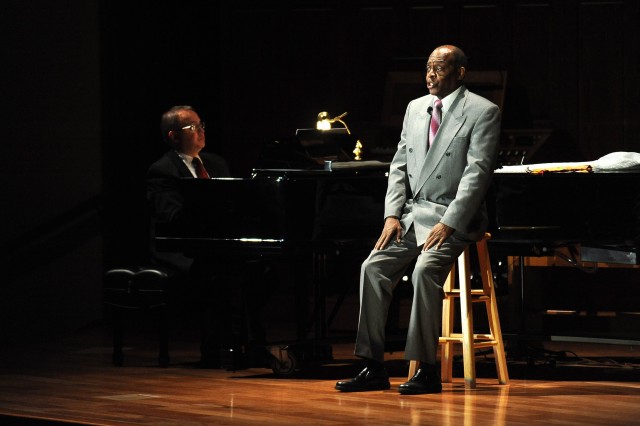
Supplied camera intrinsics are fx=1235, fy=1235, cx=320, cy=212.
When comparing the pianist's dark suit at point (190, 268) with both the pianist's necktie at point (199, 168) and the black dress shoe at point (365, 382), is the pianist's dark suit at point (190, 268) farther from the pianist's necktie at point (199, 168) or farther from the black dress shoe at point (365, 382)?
the black dress shoe at point (365, 382)

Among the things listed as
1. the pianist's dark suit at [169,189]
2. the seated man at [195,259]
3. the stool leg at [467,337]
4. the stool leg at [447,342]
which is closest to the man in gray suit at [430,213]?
the stool leg at [467,337]

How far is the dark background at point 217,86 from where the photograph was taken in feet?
24.4

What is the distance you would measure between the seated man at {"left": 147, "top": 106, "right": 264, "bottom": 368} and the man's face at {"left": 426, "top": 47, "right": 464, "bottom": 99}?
140 cm

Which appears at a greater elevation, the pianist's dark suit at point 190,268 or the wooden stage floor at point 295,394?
the pianist's dark suit at point 190,268

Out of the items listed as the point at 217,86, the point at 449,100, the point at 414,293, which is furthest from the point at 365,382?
the point at 217,86

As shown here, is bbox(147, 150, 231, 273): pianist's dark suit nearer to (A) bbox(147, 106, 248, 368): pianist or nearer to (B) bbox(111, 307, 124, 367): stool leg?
(A) bbox(147, 106, 248, 368): pianist

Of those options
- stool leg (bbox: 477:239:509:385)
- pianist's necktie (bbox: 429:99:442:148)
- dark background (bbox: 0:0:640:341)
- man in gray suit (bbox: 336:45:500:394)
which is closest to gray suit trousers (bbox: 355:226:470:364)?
man in gray suit (bbox: 336:45:500:394)

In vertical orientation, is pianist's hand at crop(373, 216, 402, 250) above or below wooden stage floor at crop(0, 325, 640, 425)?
above

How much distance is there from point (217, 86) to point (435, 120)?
3.67 metres

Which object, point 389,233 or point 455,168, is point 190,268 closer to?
point 389,233

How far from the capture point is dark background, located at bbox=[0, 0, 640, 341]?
7.44 m

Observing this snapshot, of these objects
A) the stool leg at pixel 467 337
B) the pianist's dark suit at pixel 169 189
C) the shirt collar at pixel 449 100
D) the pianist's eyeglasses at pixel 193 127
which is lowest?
the stool leg at pixel 467 337

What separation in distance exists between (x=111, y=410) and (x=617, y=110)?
15.1 ft

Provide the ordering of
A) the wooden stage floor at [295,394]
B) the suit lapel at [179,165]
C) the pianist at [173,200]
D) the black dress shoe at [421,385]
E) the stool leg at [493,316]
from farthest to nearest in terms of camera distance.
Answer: the suit lapel at [179,165] → the pianist at [173,200] → the stool leg at [493,316] → the black dress shoe at [421,385] → the wooden stage floor at [295,394]
